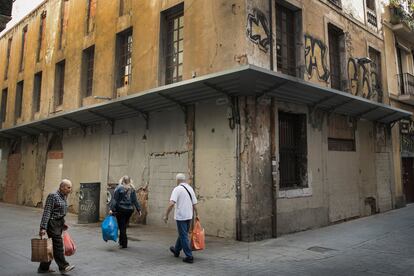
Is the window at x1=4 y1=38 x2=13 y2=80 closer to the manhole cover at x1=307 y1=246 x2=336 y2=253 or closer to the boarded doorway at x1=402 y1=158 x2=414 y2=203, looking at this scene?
the manhole cover at x1=307 y1=246 x2=336 y2=253

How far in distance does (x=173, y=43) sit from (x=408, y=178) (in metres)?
12.7

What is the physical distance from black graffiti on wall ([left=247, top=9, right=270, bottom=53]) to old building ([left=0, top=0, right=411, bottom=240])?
4 cm

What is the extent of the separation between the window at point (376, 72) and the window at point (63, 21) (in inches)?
548

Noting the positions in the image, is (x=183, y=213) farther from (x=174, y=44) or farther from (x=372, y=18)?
(x=372, y=18)

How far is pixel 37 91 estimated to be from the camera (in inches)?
714

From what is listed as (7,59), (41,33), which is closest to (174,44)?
(41,33)

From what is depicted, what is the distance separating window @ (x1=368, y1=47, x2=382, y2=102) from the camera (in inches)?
553

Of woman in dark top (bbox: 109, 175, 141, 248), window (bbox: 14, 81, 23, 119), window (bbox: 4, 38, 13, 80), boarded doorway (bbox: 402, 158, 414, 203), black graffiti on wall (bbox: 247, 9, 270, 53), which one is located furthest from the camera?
window (bbox: 4, 38, 13, 80)

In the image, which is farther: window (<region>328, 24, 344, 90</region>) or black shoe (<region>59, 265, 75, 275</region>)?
window (<region>328, 24, 344, 90</region>)

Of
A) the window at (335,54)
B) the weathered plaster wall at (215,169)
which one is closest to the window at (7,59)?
the weathered plaster wall at (215,169)

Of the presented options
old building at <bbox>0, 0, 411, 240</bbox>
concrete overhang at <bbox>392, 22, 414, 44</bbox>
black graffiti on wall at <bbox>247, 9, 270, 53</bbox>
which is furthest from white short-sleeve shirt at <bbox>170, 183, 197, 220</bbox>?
concrete overhang at <bbox>392, 22, 414, 44</bbox>

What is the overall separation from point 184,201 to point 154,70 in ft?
18.7

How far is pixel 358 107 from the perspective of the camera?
11.5m

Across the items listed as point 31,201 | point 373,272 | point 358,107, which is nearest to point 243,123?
point 373,272
